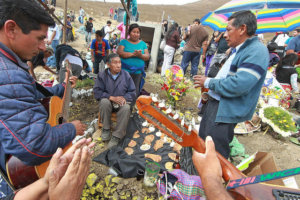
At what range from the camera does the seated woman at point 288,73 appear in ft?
17.9

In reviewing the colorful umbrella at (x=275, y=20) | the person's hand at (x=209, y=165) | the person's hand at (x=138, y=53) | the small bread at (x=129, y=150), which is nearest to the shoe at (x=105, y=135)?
the small bread at (x=129, y=150)

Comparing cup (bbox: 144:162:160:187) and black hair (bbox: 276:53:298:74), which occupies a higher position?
black hair (bbox: 276:53:298:74)

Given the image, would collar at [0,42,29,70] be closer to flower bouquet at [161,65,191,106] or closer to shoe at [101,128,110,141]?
shoe at [101,128,110,141]

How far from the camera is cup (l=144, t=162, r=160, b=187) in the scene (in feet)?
7.93

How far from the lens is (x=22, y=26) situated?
111 centimetres

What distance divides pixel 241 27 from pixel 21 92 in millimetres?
2343

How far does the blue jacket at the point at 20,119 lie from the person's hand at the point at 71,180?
0.33 m

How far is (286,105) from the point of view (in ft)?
17.1

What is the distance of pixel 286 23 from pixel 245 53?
408 centimetres

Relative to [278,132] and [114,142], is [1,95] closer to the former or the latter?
[114,142]

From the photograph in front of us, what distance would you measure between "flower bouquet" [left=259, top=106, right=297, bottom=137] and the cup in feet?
11.7

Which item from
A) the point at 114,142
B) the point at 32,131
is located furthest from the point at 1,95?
the point at 114,142

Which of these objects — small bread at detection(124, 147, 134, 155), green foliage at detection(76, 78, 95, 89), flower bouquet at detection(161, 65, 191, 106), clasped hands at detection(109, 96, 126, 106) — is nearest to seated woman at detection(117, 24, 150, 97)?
flower bouquet at detection(161, 65, 191, 106)

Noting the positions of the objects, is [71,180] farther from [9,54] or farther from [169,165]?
[169,165]
